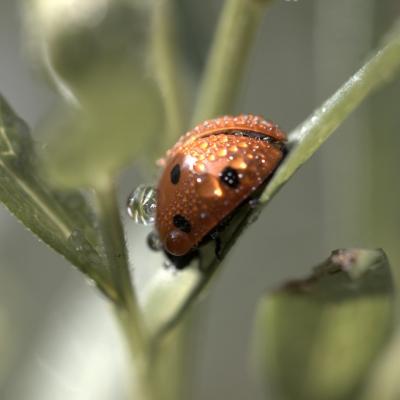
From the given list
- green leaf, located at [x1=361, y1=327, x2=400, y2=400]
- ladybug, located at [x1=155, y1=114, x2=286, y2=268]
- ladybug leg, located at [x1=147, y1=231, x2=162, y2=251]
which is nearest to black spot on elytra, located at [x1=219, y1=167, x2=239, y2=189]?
ladybug, located at [x1=155, y1=114, x2=286, y2=268]

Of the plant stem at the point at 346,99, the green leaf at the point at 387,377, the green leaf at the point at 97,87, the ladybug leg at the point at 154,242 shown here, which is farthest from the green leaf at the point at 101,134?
the green leaf at the point at 387,377

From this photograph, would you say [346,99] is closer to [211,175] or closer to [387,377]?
[211,175]

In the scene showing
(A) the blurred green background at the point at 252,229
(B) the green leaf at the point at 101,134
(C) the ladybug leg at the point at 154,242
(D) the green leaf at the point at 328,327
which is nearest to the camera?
(B) the green leaf at the point at 101,134

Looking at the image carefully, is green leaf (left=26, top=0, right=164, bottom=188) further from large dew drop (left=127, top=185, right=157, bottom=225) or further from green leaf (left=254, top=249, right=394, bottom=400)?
green leaf (left=254, top=249, right=394, bottom=400)

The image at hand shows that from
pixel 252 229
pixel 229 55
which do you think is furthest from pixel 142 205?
pixel 252 229

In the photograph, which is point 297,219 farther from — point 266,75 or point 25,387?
point 25,387

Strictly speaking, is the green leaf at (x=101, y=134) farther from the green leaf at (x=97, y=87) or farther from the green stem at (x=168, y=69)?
the green stem at (x=168, y=69)
